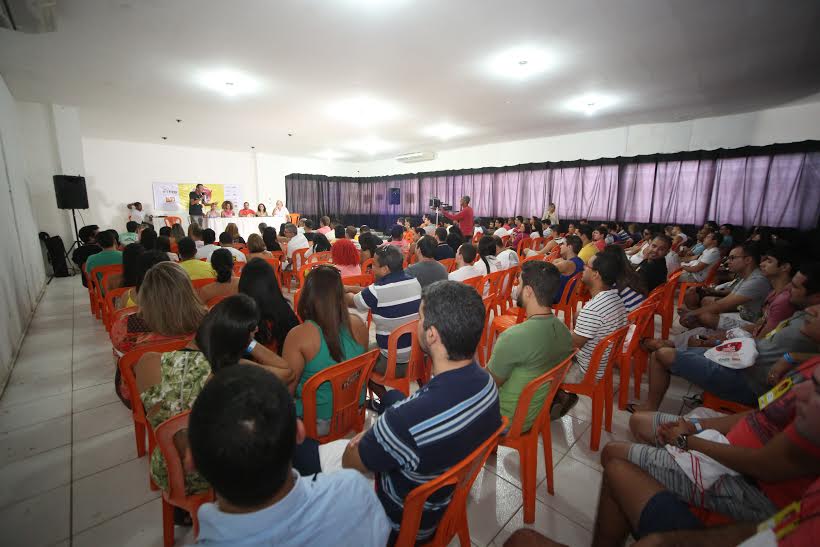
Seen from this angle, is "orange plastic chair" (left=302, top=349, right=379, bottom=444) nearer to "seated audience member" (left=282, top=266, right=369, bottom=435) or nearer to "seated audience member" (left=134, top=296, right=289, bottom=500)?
"seated audience member" (left=282, top=266, right=369, bottom=435)

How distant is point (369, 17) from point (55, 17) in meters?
2.99

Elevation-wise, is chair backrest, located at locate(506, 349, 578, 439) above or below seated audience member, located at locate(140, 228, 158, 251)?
below

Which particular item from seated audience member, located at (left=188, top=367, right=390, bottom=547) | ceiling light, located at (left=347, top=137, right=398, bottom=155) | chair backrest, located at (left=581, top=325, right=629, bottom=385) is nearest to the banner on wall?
ceiling light, located at (left=347, top=137, right=398, bottom=155)

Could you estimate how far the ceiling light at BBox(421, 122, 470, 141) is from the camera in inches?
317

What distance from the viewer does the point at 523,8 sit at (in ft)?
10.5

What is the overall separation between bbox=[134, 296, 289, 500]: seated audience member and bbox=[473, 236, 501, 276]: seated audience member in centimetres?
260

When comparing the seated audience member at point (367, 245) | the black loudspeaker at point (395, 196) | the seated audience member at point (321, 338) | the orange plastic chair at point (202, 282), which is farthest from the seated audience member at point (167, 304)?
the black loudspeaker at point (395, 196)

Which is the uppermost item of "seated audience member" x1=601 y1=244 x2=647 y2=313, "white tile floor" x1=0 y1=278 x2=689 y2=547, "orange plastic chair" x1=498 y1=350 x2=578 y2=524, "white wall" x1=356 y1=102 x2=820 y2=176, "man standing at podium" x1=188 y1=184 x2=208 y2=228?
"white wall" x1=356 y1=102 x2=820 y2=176

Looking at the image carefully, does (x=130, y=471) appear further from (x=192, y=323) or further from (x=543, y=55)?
(x=543, y=55)

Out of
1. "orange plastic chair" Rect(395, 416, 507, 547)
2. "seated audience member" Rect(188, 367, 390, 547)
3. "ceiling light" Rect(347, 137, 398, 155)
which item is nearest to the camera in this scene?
"seated audience member" Rect(188, 367, 390, 547)

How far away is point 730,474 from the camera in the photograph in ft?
Answer: 4.14

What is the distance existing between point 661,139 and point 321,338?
929 cm

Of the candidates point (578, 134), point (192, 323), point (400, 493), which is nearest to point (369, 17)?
point (192, 323)

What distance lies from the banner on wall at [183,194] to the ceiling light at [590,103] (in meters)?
10.9
